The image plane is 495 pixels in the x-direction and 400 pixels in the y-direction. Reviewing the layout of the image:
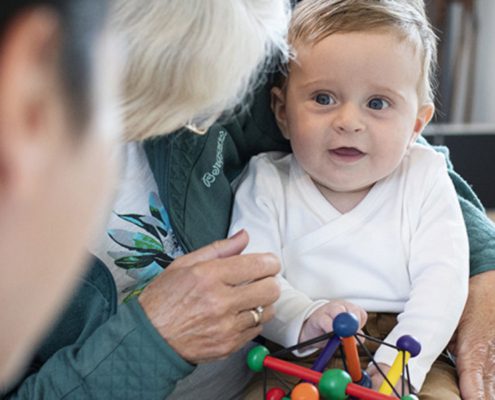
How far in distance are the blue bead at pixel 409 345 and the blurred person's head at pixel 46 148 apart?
0.85 m

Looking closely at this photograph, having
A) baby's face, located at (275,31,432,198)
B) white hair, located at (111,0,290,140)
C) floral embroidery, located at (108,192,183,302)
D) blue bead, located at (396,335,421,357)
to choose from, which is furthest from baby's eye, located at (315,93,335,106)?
blue bead, located at (396,335,421,357)

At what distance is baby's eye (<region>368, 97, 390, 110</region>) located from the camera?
1.38 meters

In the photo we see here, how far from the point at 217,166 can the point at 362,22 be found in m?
0.34

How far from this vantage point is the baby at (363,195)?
4.40 ft

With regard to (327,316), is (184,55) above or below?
above

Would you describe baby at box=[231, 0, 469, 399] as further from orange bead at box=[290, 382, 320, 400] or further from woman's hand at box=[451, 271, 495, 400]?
orange bead at box=[290, 382, 320, 400]

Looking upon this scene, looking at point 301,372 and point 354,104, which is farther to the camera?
point 354,104

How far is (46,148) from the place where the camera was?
34 centimetres

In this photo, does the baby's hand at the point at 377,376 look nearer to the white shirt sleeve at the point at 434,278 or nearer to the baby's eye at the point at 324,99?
the white shirt sleeve at the point at 434,278

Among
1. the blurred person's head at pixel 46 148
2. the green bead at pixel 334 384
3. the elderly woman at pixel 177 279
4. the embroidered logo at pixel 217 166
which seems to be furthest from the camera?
the embroidered logo at pixel 217 166

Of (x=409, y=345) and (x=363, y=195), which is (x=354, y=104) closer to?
(x=363, y=195)

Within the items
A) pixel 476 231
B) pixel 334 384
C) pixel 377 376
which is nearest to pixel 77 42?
pixel 334 384

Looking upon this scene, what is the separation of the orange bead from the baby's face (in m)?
0.41

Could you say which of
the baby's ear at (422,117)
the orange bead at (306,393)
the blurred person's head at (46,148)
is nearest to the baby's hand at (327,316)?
the orange bead at (306,393)
